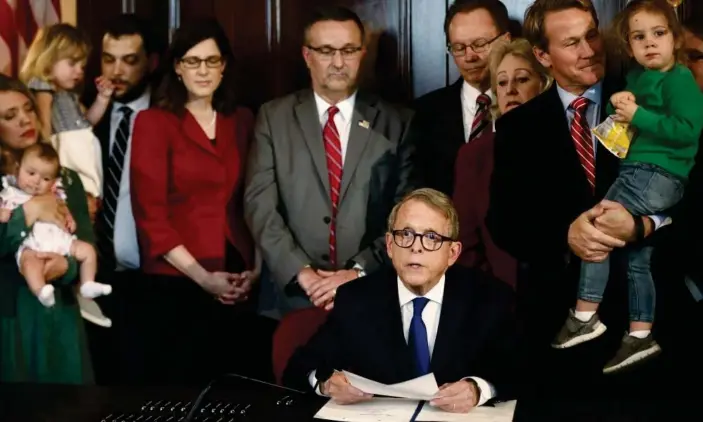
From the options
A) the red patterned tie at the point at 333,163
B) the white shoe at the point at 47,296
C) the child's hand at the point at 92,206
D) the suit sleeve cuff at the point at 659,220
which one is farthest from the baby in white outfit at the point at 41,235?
the suit sleeve cuff at the point at 659,220

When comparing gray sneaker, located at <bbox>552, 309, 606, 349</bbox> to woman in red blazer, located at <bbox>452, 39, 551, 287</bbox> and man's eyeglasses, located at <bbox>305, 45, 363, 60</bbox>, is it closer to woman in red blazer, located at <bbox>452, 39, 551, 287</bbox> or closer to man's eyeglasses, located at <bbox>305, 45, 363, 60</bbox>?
woman in red blazer, located at <bbox>452, 39, 551, 287</bbox>

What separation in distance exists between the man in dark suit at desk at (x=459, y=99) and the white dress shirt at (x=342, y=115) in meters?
0.24

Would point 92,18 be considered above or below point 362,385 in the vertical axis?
above

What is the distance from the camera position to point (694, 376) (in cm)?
341

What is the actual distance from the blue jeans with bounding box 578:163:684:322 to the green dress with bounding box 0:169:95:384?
6.19ft

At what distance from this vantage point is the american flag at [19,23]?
394cm

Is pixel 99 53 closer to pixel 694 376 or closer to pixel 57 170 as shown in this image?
pixel 57 170

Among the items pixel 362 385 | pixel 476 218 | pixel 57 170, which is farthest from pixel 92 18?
pixel 362 385

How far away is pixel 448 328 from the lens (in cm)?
308

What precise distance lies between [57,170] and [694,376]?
244cm

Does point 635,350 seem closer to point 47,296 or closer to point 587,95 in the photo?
point 587,95

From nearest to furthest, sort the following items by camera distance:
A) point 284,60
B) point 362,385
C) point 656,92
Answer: point 362,385 → point 656,92 → point 284,60

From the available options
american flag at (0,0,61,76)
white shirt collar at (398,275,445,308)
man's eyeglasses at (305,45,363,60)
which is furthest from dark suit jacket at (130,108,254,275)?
white shirt collar at (398,275,445,308)

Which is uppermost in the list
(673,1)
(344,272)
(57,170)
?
(673,1)
